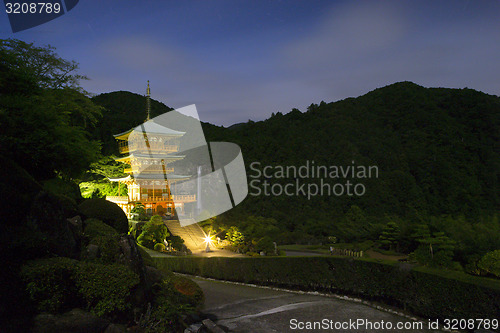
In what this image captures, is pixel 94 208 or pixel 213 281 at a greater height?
pixel 94 208

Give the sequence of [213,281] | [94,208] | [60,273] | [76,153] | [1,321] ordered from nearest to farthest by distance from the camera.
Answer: [1,321] → [60,273] → [76,153] → [94,208] → [213,281]

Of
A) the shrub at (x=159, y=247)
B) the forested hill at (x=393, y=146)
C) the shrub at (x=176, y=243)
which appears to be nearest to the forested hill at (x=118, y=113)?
the forested hill at (x=393, y=146)

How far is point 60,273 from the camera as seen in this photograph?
22.4 ft

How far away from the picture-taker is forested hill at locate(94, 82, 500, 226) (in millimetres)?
38781

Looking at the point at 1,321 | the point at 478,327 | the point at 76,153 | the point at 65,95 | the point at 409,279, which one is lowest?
the point at 478,327

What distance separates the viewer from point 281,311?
1127cm

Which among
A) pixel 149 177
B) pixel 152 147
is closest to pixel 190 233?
pixel 149 177

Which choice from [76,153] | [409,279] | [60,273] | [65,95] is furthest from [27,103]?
[409,279]

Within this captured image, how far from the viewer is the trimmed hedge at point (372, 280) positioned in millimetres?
9805

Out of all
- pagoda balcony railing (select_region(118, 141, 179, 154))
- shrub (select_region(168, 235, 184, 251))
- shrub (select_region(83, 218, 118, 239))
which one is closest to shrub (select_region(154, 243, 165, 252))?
shrub (select_region(168, 235, 184, 251))

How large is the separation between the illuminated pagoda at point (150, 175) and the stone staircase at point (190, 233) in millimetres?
3540

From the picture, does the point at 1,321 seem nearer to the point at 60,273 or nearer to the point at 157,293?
the point at 60,273

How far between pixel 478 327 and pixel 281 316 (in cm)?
602

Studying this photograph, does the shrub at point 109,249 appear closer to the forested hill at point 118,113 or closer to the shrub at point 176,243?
the shrub at point 176,243
